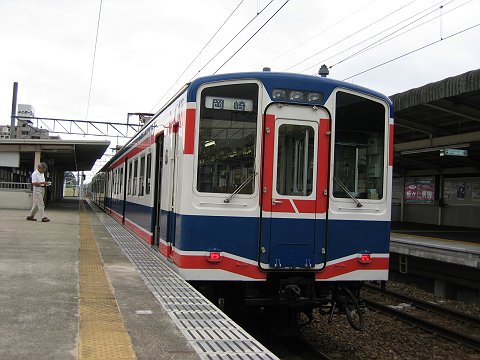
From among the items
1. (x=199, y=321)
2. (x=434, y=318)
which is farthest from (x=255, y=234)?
(x=434, y=318)

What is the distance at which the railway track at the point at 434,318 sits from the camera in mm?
7203

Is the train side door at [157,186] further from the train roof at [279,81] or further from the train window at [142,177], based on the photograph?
the train roof at [279,81]

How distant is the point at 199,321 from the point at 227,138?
2.16 metres

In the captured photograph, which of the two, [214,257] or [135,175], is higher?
[135,175]

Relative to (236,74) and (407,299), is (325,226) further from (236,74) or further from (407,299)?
(407,299)

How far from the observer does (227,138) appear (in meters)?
5.61

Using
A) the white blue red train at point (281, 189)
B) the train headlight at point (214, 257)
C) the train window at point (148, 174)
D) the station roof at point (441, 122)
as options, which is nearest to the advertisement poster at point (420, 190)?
the station roof at point (441, 122)

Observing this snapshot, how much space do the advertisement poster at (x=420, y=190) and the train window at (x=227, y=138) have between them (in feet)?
59.2

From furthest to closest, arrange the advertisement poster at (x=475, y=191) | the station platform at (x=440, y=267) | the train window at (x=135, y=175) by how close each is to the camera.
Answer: the advertisement poster at (x=475, y=191) < the train window at (x=135, y=175) < the station platform at (x=440, y=267)

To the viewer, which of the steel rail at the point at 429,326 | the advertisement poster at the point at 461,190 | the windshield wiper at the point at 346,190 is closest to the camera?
the windshield wiper at the point at 346,190

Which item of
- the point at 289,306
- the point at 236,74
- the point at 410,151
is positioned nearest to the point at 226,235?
the point at 289,306

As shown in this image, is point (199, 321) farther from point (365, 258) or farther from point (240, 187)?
point (365, 258)

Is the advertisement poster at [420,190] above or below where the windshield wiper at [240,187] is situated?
above

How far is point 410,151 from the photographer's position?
56.4 feet
